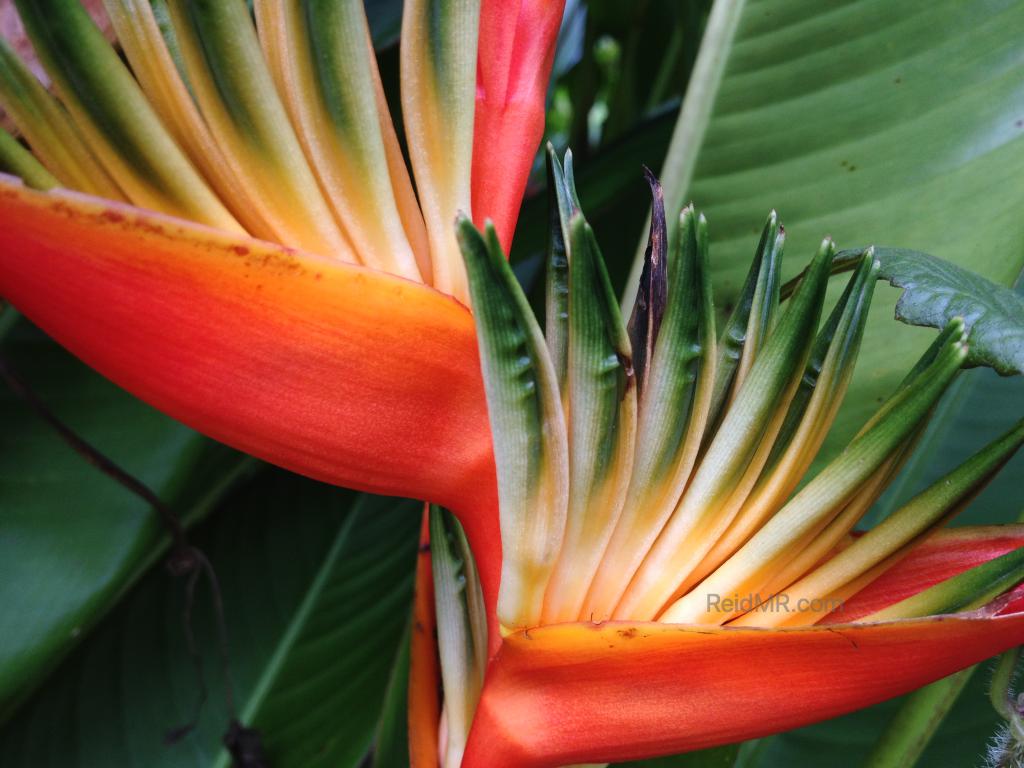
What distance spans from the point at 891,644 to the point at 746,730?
7 centimetres

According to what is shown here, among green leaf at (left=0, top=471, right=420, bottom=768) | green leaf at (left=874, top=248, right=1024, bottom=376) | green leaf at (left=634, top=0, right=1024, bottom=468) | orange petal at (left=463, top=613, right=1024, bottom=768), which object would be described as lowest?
green leaf at (left=0, top=471, right=420, bottom=768)

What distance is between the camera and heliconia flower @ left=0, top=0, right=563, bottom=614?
1.06 feet

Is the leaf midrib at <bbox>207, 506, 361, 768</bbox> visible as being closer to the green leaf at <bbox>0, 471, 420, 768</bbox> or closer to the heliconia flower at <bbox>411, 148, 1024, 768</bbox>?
the green leaf at <bbox>0, 471, 420, 768</bbox>

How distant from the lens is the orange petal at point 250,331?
1.05 feet

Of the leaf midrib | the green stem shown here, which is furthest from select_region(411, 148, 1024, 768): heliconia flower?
the leaf midrib

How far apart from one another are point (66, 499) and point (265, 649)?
0.83 feet

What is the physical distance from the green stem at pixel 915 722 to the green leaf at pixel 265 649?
0.43 meters

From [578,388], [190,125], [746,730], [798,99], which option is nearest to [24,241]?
[190,125]

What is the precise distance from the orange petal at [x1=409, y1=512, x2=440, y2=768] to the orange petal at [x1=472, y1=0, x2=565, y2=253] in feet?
0.61

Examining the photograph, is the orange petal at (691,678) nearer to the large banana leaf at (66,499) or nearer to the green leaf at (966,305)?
the green leaf at (966,305)

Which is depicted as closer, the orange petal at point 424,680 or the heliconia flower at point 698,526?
the heliconia flower at point 698,526

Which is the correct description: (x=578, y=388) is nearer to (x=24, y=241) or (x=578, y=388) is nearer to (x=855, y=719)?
(x=24, y=241)

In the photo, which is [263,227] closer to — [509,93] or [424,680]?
[509,93]

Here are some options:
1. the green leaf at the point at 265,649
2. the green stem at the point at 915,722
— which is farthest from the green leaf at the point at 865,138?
the green leaf at the point at 265,649
